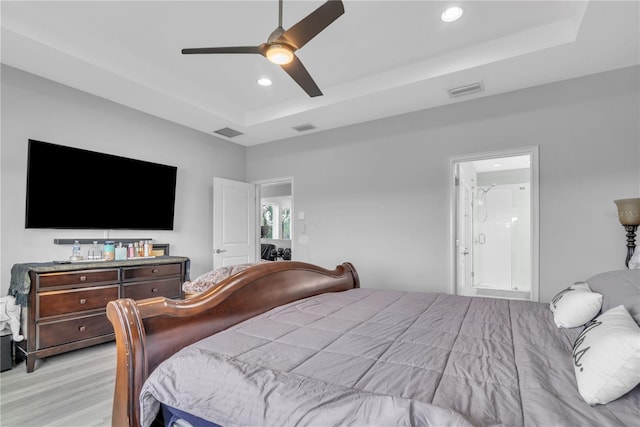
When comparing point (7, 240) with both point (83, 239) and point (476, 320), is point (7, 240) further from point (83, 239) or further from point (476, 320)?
point (476, 320)

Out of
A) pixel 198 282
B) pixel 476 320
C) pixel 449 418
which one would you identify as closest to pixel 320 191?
pixel 198 282

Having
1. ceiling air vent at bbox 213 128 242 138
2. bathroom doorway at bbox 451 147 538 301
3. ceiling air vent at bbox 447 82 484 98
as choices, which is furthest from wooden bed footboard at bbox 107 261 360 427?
bathroom doorway at bbox 451 147 538 301

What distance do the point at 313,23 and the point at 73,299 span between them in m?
3.11

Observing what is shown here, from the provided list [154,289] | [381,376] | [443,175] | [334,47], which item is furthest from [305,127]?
[381,376]

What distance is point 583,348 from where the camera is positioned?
1169mm

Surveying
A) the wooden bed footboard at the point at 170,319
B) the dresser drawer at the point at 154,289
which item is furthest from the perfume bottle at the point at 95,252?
the wooden bed footboard at the point at 170,319

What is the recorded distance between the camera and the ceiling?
96.4 inches

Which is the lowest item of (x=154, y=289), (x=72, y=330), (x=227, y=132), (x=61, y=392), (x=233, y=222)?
(x=61, y=392)

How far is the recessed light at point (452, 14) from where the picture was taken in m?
2.46

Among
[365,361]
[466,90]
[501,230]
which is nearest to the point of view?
[365,361]

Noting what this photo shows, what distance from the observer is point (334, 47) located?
116 inches

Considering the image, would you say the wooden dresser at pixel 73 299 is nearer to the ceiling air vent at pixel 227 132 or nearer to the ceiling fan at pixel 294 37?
the ceiling air vent at pixel 227 132

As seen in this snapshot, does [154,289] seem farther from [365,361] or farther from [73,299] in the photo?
[365,361]

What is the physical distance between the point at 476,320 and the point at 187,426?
1.53m
